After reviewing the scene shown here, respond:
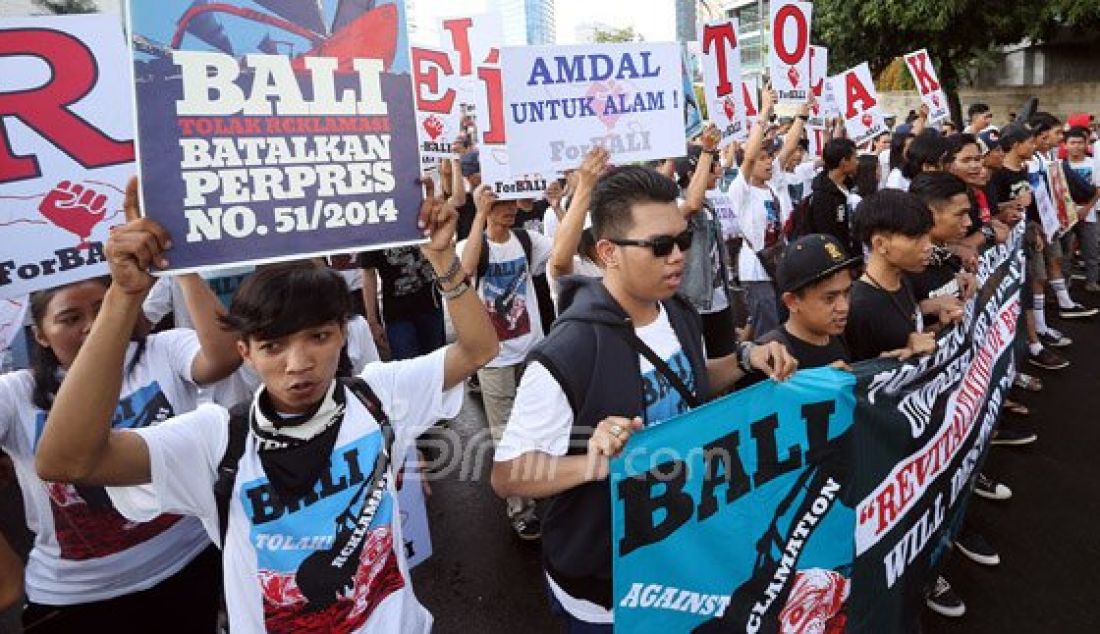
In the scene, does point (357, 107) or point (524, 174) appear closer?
point (357, 107)

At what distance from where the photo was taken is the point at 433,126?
5.14 metres

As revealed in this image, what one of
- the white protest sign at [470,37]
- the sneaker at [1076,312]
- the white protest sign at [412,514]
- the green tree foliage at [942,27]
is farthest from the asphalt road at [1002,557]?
the green tree foliage at [942,27]

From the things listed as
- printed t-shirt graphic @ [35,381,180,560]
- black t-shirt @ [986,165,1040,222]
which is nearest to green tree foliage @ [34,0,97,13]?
black t-shirt @ [986,165,1040,222]

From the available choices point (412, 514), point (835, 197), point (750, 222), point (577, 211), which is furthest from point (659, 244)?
point (835, 197)

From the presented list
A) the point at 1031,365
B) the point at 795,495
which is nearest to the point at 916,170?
the point at 1031,365

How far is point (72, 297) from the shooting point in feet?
6.48

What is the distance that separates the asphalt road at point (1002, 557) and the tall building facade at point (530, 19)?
91813 mm

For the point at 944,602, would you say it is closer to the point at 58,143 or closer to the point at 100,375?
the point at 100,375

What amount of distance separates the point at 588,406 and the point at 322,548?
0.73m

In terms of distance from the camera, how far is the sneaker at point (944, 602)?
3.02 meters

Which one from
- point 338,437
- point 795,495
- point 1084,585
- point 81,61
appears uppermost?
point 81,61

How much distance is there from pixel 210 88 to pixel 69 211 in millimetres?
942

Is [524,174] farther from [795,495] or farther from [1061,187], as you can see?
[1061,187]

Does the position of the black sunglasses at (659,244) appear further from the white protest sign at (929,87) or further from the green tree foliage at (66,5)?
the green tree foliage at (66,5)
